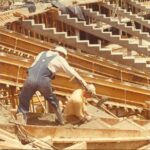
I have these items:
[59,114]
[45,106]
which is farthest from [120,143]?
[45,106]

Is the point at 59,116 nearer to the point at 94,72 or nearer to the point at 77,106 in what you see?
the point at 77,106

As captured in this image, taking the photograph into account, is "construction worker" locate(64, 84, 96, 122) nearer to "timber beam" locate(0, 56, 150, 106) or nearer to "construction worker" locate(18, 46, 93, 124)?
"construction worker" locate(18, 46, 93, 124)

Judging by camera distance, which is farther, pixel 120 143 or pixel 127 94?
pixel 127 94

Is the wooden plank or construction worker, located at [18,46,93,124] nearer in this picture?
the wooden plank

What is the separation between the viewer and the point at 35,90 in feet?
25.1

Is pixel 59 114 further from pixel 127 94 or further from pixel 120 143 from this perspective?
pixel 127 94

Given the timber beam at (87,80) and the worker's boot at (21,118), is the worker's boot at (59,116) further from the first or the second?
the timber beam at (87,80)

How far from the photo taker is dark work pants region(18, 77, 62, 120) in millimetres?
7531

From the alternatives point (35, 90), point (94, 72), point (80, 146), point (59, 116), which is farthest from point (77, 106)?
point (94, 72)

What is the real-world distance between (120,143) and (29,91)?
5.81 ft

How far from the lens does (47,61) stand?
7.60 meters

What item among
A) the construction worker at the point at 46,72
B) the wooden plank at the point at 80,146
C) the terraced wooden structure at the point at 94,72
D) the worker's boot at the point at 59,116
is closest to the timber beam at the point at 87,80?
the terraced wooden structure at the point at 94,72

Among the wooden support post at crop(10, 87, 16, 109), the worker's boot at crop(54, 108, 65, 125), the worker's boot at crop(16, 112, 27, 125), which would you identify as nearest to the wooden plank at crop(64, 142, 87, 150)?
the worker's boot at crop(16, 112, 27, 125)

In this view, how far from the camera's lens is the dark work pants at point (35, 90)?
7.53 metres
